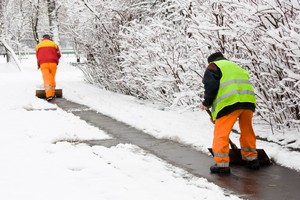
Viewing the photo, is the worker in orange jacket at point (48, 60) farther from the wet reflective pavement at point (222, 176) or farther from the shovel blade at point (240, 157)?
the shovel blade at point (240, 157)

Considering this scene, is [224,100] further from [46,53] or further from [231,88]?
[46,53]

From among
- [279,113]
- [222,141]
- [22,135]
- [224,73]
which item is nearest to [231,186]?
[222,141]

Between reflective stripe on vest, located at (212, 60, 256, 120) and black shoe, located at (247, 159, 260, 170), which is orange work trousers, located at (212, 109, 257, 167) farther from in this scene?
black shoe, located at (247, 159, 260, 170)

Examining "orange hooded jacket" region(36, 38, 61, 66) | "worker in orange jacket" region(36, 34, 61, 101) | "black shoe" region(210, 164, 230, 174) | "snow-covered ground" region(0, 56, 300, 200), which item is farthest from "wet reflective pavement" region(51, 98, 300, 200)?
"orange hooded jacket" region(36, 38, 61, 66)

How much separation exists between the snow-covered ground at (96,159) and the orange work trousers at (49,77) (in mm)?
2718

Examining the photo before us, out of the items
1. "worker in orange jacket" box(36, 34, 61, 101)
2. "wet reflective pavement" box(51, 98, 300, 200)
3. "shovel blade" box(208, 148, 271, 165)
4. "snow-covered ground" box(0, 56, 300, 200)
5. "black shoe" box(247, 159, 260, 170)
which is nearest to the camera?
"snow-covered ground" box(0, 56, 300, 200)

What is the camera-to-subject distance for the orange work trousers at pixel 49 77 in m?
13.1

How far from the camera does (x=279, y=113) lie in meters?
7.69

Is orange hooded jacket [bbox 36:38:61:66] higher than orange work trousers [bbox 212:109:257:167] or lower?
higher

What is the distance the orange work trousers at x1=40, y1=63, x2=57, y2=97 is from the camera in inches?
518

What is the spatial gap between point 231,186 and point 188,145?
216 centimetres

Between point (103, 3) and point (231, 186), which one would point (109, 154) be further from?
point (103, 3)

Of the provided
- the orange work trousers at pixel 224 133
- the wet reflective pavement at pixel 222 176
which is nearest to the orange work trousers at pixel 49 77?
the wet reflective pavement at pixel 222 176

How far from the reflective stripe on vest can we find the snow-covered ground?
3.24ft
